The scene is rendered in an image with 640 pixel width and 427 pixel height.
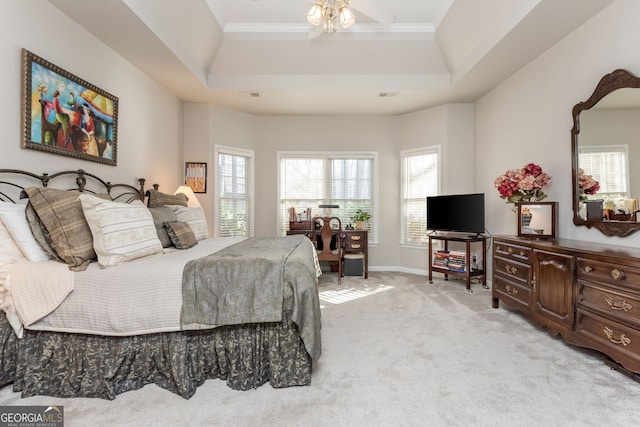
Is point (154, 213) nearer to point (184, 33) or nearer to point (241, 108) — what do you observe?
point (184, 33)

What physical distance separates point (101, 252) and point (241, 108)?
3.69 metres

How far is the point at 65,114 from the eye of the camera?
261 centimetres

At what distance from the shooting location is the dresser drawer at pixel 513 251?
9.21ft

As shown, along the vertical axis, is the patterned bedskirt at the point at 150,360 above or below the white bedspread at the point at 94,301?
below

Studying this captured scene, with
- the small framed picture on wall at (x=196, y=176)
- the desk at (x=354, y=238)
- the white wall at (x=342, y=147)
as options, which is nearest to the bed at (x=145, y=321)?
the small framed picture on wall at (x=196, y=176)

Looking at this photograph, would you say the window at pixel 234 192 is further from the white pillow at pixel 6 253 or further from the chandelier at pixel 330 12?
the white pillow at pixel 6 253

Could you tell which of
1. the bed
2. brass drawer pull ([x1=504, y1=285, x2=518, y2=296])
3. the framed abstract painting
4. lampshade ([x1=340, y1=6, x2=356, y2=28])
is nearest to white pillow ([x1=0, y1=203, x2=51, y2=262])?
the bed

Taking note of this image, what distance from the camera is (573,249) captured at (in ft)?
7.50

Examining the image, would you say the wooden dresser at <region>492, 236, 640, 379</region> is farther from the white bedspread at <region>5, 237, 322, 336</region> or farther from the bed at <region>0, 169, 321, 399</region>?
the white bedspread at <region>5, 237, 322, 336</region>

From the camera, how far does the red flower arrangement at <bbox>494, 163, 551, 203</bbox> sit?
3145 millimetres

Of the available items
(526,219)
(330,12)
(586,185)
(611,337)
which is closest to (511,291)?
(526,219)

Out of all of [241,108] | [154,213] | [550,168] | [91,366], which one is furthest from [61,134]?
[550,168]

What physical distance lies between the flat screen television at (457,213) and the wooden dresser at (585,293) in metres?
1.15

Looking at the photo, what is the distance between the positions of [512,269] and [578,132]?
140 centimetres
